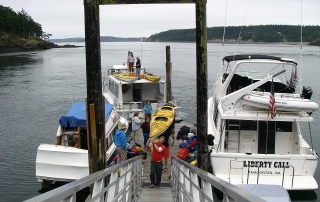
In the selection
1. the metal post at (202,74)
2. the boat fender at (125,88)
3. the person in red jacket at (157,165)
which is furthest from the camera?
the boat fender at (125,88)

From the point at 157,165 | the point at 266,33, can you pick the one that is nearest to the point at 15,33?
the point at 266,33

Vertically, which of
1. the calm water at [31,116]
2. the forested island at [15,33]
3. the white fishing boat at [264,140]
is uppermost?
the forested island at [15,33]

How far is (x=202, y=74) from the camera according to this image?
25.8 feet

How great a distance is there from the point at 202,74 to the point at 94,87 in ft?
7.32

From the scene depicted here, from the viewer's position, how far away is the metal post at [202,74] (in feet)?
25.3

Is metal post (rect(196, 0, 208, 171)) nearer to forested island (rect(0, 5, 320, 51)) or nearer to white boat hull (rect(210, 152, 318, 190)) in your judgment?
white boat hull (rect(210, 152, 318, 190))

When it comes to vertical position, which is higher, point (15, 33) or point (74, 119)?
point (15, 33)

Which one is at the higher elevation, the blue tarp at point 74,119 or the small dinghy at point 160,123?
the blue tarp at point 74,119

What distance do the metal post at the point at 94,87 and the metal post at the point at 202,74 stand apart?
2.03 meters

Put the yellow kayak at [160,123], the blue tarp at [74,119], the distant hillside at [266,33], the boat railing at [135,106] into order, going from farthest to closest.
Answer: the distant hillside at [266,33]
the boat railing at [135,106]
the yellow kayak at [160,123]
the blue tarp at [74,119]

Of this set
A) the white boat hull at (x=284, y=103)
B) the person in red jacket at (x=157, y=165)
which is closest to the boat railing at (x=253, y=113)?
the white boat hull at (x=284, y=103)

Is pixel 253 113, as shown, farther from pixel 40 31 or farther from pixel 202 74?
pixel 40 31

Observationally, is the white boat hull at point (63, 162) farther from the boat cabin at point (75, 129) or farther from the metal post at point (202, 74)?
the metal post at point (202, 74)

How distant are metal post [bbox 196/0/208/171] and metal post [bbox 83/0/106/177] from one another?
203 centimetres
